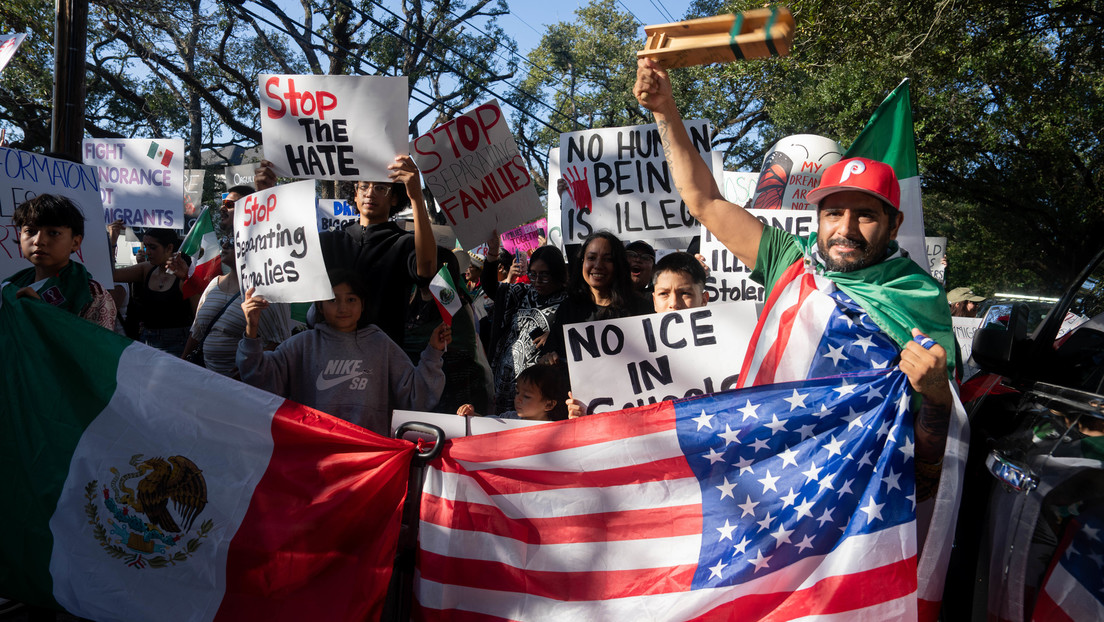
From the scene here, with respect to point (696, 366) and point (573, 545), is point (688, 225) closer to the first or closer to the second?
point (696, 366)

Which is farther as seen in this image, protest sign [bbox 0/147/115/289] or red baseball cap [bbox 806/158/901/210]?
protest sign [bbox 0/147/115/289]

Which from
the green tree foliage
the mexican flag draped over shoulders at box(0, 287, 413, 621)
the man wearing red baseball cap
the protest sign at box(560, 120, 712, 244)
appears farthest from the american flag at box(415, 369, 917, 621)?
the green tree foliage

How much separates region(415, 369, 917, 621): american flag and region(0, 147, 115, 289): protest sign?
349cm

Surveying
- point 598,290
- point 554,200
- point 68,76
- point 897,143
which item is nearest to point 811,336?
point 598,290

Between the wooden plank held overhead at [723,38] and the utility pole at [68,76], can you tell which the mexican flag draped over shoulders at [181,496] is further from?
the utility pole at [68,76]

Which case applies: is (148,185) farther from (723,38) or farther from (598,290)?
(723,38)

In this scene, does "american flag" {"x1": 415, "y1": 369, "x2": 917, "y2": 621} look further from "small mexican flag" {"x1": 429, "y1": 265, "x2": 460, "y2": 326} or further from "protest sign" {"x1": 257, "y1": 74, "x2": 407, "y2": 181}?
"protest sign" {"x1": 257, "y1": 74, "x2": 407, "y2": 181}

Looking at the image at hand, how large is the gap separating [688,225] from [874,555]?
3438mm

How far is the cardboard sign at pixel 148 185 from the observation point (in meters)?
8.13

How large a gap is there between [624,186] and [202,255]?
3935 mm

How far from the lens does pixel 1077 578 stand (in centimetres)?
210

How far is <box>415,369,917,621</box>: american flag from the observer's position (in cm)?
265

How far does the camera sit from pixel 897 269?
119 inches

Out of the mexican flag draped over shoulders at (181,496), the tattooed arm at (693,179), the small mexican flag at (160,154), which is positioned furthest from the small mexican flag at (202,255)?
the tattooed arm at (693,179)
